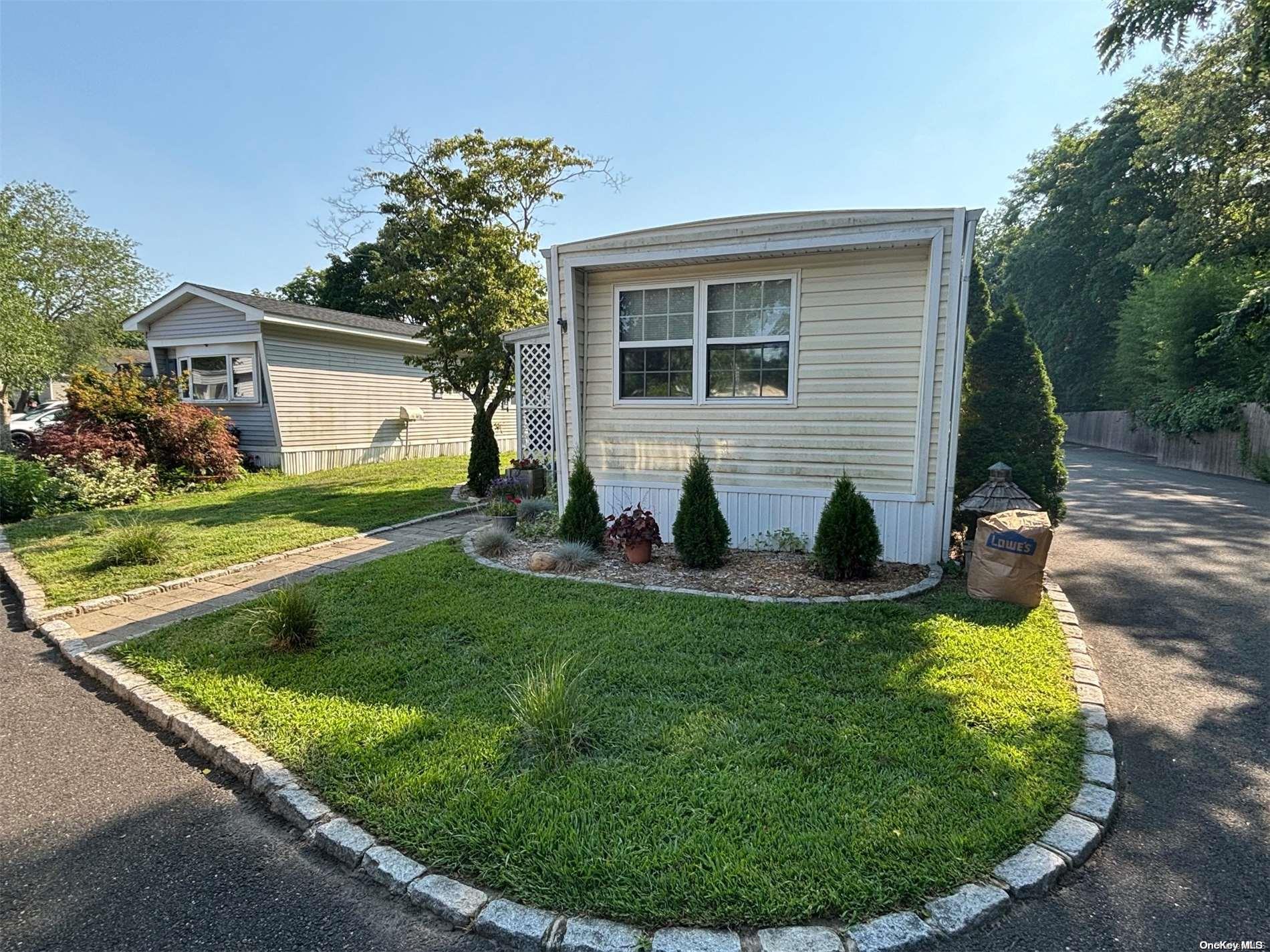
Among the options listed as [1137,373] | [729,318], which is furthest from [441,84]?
[1137,373]

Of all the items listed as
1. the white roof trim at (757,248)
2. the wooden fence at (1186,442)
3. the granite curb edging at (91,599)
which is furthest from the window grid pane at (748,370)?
the wooden fence at (1186,442)

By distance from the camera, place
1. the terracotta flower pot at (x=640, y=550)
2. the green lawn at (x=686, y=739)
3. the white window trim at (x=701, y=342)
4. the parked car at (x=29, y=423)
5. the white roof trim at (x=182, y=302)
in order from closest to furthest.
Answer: the green lawn at (x=686, y=739) < the terracotta flower pot at (x=640, y=550) < the white window trim at (x=701, y=342) < the white roof trim at (x=182, y=302) < the parked car at (x=29, y=423)

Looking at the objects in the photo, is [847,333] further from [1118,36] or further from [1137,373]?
[1137,373]

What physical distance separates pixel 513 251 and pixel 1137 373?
73.8 feet

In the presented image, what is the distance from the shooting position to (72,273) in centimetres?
2150

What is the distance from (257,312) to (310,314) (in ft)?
5.15

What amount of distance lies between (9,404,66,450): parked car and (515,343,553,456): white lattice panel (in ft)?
46.8

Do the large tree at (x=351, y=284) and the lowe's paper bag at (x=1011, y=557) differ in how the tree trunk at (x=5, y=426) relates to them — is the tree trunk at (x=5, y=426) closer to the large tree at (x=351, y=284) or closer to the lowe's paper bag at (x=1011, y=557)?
Answer: the large tree at (x=351, y=284)

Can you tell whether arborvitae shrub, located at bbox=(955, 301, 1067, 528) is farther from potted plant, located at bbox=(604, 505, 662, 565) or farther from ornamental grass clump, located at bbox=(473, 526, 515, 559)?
ornamental grass clump, located at bbox=(473, 526, 515, 559)

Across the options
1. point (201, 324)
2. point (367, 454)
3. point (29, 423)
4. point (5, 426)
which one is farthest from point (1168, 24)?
point (29, 423)

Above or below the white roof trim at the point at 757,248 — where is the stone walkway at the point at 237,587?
below

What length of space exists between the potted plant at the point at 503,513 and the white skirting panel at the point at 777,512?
1458 mm

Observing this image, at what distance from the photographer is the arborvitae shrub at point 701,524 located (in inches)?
224

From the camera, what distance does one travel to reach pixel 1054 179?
1102 inches
